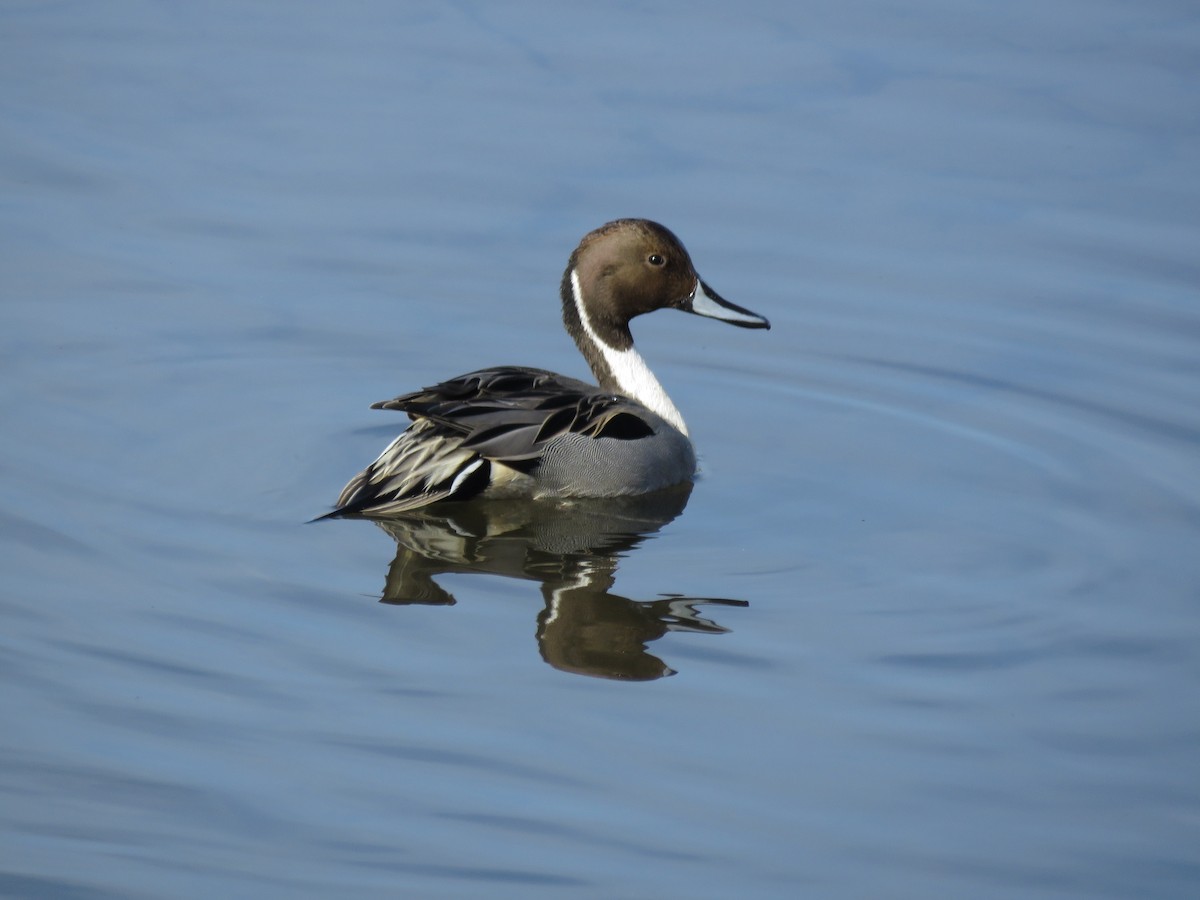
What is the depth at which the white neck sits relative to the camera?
878cm

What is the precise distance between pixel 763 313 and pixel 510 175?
2.16 meters

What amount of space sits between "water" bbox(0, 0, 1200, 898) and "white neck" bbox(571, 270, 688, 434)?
13.6 inches

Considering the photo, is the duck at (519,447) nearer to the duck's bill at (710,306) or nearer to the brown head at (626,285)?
the brown head at (626,285)

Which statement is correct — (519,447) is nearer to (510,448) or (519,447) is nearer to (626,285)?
(510,448)

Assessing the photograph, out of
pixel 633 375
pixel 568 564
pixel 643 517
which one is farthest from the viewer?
pixel 633 375

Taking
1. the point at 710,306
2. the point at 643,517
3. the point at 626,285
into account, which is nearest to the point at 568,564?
the point at 643,517

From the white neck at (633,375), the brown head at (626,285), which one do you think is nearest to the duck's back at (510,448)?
the white neck at (633,375)

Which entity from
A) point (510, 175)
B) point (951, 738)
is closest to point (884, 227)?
point (510, 175)

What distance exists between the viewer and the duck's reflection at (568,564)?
21.9 ft

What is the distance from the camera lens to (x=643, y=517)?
316 inches

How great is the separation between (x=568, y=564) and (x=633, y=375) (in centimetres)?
172

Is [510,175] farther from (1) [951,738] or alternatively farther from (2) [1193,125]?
(1) [951,738]

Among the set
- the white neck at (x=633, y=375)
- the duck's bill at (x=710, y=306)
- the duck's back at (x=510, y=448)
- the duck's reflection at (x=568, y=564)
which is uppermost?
the duck's bill at (x=710, y=306)

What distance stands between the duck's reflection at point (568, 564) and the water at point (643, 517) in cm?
3
